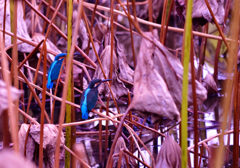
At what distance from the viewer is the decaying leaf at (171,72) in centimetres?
75

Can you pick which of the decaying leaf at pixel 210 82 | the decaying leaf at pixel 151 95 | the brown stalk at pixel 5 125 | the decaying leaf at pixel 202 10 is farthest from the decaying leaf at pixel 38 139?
the decaying leaf at pixel 210 82

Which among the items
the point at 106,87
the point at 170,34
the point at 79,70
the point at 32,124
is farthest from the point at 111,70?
the point at 170,34

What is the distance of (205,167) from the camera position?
4.48 ft

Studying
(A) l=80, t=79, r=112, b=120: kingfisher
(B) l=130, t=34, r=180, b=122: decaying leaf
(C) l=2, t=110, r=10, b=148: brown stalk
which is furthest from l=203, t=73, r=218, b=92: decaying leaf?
(C) l=2, t=110, r=10, b=148: brown stalk

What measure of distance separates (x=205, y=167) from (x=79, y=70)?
3.14 ft

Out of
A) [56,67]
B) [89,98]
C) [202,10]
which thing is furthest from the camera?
[56,67]

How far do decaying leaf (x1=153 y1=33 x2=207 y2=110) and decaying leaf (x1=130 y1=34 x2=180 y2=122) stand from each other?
0.02 meters

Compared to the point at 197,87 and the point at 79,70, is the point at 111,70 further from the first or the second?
the point at 79,70

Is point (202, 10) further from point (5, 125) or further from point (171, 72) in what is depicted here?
point (5, 125)

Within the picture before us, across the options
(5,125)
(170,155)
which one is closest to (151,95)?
(170,155)

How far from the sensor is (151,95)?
694 millimetres

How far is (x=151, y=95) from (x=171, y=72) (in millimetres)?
98

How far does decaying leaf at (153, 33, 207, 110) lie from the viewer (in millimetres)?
746

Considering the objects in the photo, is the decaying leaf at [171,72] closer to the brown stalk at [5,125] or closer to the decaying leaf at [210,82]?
the brown stalk at [5,125]
